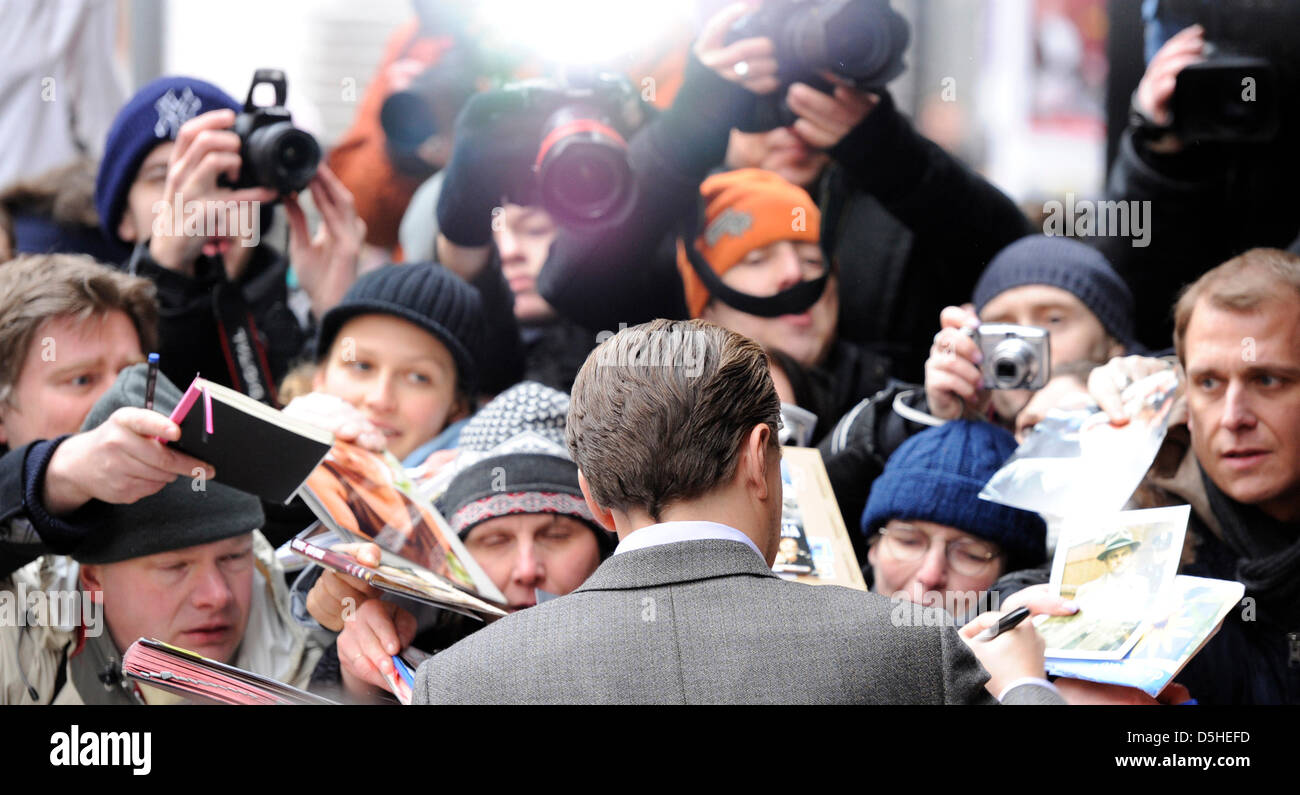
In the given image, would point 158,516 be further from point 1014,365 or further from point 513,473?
point 1014,365

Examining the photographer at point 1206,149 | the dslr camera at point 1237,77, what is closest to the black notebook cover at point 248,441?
the photographer at point 1206,149

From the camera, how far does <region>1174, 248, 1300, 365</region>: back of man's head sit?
2.56 m

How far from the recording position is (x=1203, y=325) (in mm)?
2594

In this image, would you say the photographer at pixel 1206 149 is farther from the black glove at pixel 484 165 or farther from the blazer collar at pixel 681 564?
the blazer collar at pixel 681 564

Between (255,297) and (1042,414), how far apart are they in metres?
1.79

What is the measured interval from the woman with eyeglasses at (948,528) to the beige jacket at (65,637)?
114 centimetres

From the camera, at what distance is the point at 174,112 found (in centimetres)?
316

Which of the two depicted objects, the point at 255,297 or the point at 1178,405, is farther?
the point at 255,297

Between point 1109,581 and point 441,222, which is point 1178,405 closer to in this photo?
point 1109,581

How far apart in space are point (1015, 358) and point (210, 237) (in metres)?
1.79

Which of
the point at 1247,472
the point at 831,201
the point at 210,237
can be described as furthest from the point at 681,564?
the point at 210,237

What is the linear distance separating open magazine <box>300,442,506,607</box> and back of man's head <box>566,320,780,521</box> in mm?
A: 746

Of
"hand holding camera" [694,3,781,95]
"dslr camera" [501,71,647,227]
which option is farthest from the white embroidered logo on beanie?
"hand holding camera" [694,3,781,95]
